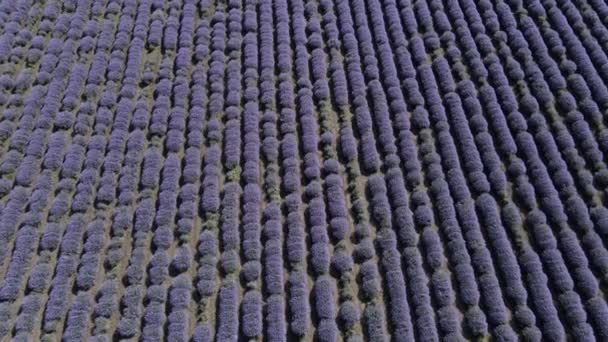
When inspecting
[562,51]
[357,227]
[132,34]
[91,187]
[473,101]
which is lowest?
[357,227]

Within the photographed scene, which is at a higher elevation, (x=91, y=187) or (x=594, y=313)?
(x=91, y=187)

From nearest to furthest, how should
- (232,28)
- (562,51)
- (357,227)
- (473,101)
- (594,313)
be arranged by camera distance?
1. (594,313)
2. (357,227)
3. (473,101)
4. (562,51)
5. (232,28)

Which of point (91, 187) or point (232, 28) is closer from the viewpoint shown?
point (91, 187)

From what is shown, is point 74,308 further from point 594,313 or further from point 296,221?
point 594,313

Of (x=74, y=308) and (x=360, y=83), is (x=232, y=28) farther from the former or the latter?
(x=74, y=308)

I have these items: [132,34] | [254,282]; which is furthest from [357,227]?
[132,34]

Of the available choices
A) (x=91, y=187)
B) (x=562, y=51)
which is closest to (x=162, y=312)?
(x=91, y=187)

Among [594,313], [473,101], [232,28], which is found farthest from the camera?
[232,28]
